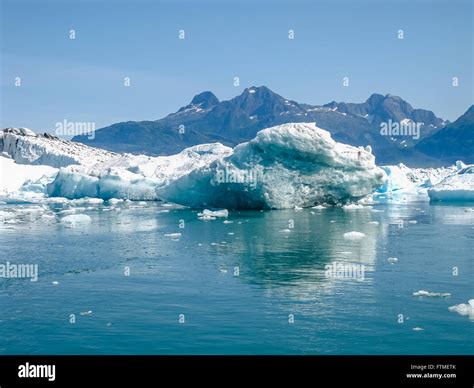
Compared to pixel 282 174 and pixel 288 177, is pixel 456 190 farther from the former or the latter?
pixel 282 174

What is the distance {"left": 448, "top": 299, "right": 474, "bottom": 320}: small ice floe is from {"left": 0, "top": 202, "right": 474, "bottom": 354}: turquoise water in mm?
147

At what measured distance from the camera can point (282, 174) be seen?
92.5 ft

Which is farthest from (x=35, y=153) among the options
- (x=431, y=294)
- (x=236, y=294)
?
(x=431, y=294)

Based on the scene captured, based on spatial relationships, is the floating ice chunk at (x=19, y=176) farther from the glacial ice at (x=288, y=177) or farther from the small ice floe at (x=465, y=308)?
the small ice floe at (x=465, y=308)

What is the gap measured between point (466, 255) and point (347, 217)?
11.6m

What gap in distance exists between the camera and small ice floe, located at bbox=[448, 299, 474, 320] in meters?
9.35

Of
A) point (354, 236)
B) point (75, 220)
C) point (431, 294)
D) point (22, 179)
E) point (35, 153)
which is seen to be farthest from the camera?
point (35, 153)

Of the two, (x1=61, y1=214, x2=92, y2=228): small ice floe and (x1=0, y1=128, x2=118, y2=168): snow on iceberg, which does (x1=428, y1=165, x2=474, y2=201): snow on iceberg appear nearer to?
(x1=61, y1=214, x2=92, y2=228): small ice floe

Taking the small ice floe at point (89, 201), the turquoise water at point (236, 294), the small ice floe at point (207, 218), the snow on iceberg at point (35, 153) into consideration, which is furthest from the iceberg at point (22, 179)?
the turquoise water at point (236, 294)

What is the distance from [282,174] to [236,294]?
57.9 feet

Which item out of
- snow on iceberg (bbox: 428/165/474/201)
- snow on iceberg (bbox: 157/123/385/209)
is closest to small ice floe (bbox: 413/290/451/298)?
snow on iceberg (bbox: 157/123/385/209)

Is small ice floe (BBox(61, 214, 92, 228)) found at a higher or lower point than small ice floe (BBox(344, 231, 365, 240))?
higher
